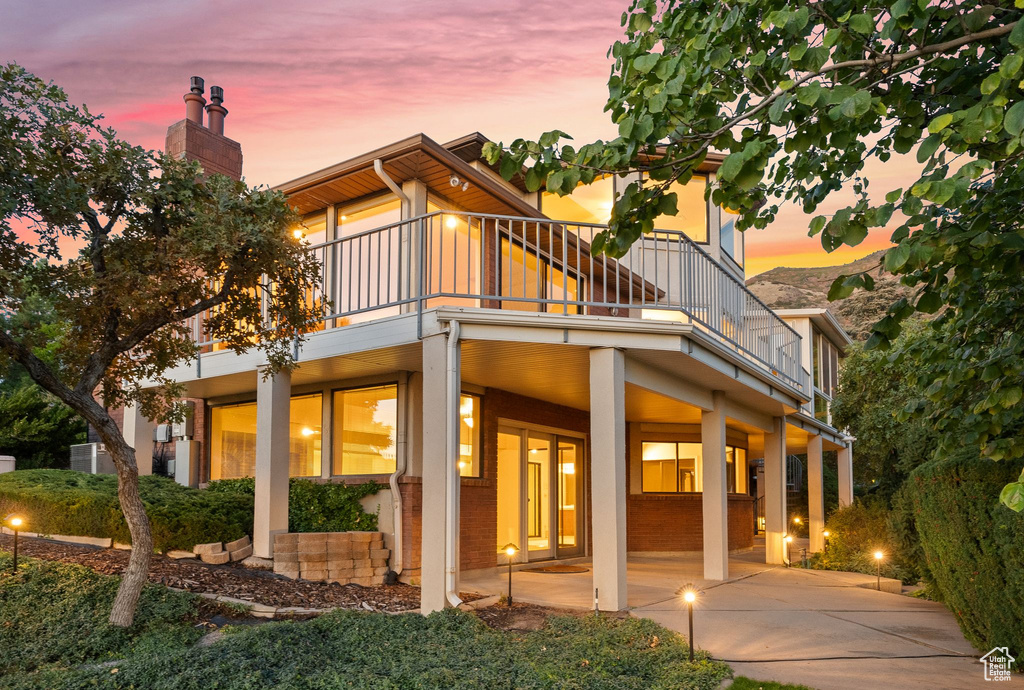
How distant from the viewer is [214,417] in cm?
1461

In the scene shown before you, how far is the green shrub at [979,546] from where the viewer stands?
6316 mm

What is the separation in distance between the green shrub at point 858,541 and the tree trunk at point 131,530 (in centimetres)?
1176

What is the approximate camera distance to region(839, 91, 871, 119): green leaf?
10.9 ft

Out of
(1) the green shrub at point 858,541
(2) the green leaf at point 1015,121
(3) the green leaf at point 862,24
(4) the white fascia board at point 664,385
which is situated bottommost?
(1) the green shrub at point 858,541

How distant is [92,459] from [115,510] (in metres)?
5.48

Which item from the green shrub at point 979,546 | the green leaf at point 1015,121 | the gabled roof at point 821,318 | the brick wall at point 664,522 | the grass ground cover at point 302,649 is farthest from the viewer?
the gabled roof at point 821,318

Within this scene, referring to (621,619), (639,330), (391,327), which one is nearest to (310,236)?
(391,327)

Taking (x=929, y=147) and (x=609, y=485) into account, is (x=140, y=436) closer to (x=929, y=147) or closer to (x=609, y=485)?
(x=609, y=485)

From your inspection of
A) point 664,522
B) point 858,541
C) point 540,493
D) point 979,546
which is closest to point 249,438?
point 540,493

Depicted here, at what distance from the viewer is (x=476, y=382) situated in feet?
40.5

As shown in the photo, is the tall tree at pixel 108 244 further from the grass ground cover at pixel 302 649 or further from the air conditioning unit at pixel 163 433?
the air conditioning unit at pixel 163 433

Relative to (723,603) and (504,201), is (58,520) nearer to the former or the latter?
(504,201)

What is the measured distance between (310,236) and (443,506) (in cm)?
646

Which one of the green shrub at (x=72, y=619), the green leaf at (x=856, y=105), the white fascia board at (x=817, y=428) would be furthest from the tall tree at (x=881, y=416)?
the green leaf at (x=856, y=105)
